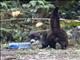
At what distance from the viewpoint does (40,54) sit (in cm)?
582

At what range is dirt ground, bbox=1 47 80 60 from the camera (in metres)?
5.55

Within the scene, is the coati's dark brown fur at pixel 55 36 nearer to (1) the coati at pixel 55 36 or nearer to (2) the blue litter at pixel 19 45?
(1) the coati at pixel 55 36

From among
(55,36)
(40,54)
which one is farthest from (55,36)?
(40,54)

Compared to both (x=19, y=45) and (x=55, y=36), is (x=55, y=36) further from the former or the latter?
(x=19, y=45)

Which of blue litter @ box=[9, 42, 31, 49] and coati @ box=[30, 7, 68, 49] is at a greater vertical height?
coati @ box=[30, 7, 68, 49]

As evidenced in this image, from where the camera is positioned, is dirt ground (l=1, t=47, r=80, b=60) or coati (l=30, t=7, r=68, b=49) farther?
coati (l=30, t=7, r=68, b=49)

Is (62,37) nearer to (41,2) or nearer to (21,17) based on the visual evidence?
(21,17)

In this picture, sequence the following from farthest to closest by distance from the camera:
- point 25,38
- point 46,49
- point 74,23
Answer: point 74,23
point 25,38
point 46,49

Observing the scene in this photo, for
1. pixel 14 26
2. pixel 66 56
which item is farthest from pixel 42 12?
pixel 66 56

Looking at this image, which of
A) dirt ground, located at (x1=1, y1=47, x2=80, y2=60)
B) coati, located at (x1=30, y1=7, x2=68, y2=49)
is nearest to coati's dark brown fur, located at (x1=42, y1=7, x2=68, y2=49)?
coati, located at (x1=30, y1=7, x2=68, y2=49)

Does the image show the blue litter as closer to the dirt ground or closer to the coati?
the dirt ground

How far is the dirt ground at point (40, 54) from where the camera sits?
5.55 m

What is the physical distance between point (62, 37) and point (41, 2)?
9.41ft

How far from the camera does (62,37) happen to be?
645cm
